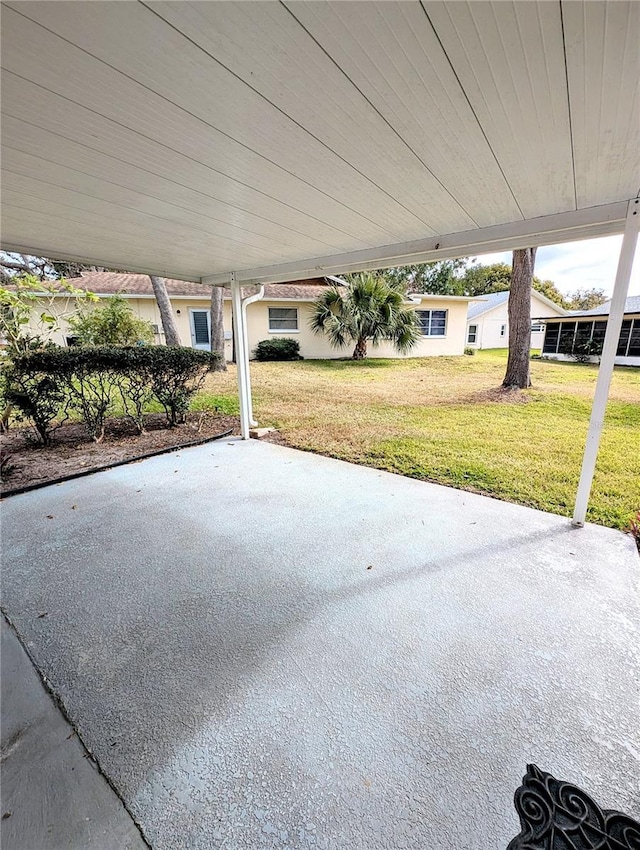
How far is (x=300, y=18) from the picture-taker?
1088 mm

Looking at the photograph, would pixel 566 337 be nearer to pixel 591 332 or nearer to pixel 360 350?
pixel 591 332

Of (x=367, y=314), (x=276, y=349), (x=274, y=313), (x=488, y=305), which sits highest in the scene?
(x=488, y=305)

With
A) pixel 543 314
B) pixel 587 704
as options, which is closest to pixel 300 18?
pixel 587 704

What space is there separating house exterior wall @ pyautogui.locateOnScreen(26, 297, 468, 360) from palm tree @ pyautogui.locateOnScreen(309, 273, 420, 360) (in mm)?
1362

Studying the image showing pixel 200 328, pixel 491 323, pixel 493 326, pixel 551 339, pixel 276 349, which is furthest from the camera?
pixel 493 326

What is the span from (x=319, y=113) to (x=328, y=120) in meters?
0.07

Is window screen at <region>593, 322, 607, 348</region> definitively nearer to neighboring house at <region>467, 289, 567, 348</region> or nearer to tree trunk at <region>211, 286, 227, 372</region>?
neighboring house at <region>467, 289, 567, 348</region>

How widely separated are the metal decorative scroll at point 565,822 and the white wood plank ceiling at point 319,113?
8.34 feet

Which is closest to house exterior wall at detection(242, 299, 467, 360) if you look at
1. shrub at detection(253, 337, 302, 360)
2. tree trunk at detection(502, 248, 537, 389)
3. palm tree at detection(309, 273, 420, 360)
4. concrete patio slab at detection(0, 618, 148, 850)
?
shrub at detection(253, 337, 302, 360)

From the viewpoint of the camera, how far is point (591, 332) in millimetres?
16516

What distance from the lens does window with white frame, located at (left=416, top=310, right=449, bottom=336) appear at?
16156 millimetres

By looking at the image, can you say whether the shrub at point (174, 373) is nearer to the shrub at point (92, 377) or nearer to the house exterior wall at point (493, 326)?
the shrub at point (92, 377)

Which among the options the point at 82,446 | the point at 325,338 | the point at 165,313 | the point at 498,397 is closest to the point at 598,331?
the point at 498,397

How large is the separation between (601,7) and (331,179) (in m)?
1.38
